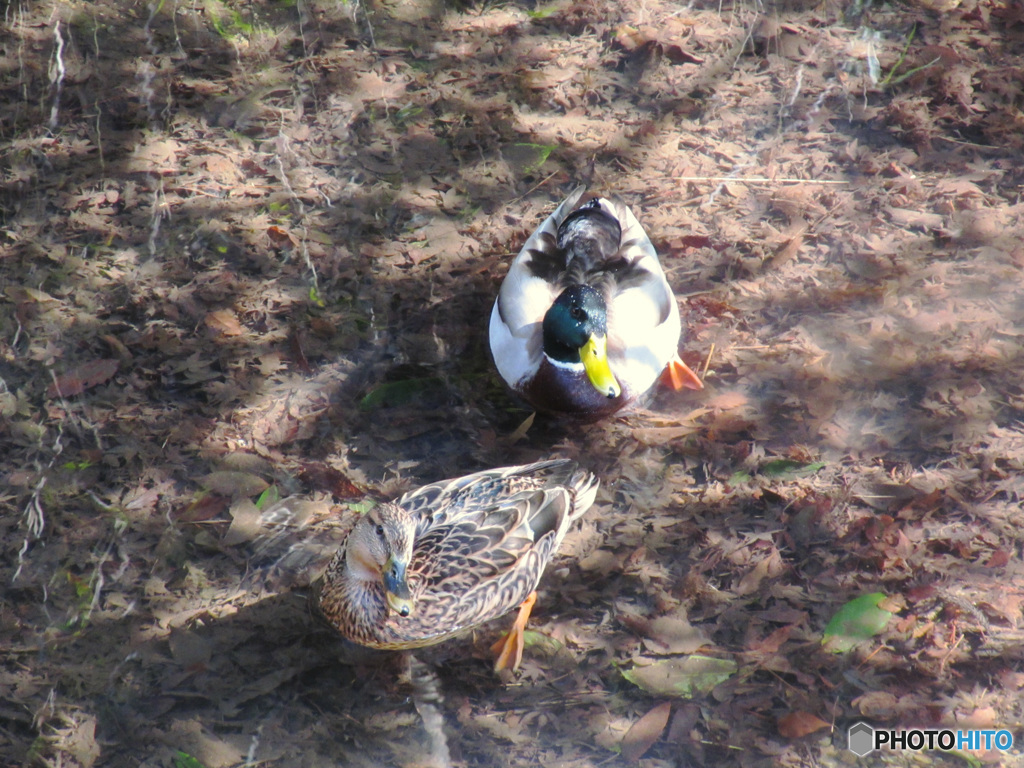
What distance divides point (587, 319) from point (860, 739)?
7.58ft

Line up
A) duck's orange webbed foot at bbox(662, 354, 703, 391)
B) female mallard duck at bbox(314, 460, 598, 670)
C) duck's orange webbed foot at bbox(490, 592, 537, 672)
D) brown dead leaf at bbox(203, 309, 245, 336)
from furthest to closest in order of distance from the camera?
brown dead leaf at bbox(203, 309, 245, 336) → duck's orange webbed foot at bbox(662, 354, 703, 391) → duck's orange webbed foot at bbox(490, 592, 537, 672) → female mallard duck at bbox(314, 460, 598, 670)

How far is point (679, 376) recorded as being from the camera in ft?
16.4

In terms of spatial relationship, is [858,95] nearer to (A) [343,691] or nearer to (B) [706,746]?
(B) [706,746]

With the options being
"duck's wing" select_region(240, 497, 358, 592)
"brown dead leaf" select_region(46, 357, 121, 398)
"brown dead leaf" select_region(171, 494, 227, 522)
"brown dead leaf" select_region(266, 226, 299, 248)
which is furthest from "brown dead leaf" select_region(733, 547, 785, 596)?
"brown dead leaf" select_region(46, 357, 121, 398)

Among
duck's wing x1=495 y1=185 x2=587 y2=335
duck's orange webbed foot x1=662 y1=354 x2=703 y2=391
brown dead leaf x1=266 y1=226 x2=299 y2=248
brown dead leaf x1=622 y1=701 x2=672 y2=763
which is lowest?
brown dead leaf x1=622 y1=701 x2=672 y2=763

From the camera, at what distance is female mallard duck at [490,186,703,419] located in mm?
4570

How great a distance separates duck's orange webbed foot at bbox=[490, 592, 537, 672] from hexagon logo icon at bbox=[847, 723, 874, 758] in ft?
4.78

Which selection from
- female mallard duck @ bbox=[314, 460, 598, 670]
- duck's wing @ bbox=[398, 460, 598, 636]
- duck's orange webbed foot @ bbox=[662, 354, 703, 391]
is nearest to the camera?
female mallard duck @ bbox=[314, 460, 598, 670]

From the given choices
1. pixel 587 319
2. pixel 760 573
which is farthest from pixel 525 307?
pixel 760 573

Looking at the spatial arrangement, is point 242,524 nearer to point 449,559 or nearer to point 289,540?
point 289,540

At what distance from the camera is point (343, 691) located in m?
3.81

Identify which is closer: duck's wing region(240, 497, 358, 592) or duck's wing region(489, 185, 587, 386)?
duck's wing region(240, 497, 358, 592)

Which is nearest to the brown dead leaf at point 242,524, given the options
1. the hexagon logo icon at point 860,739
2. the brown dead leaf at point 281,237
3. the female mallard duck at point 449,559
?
the female mallard duck at point 449,559

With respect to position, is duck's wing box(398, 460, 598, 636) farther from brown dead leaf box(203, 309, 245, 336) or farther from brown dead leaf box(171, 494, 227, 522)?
brown dead leaf box(203, 309, 245, 336)
